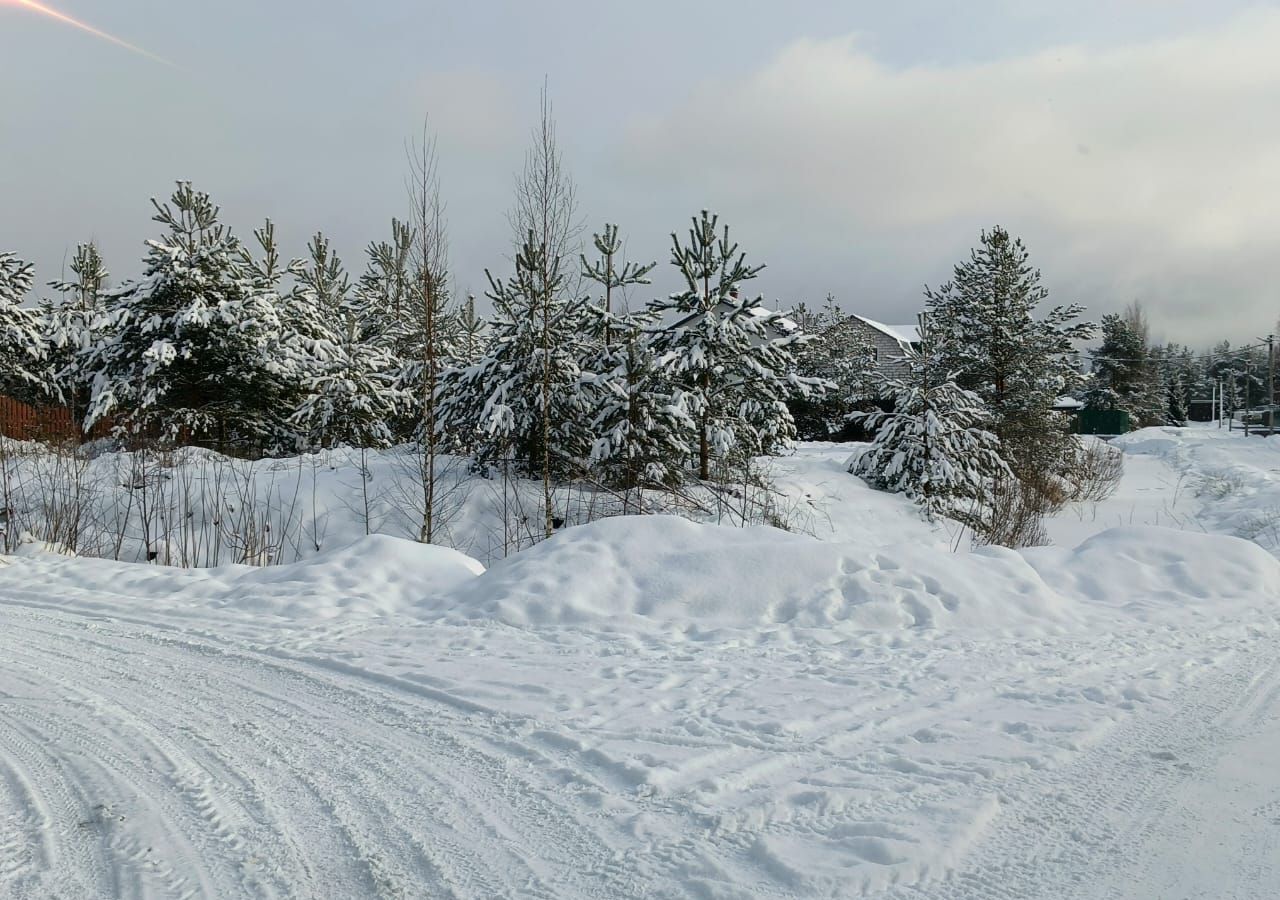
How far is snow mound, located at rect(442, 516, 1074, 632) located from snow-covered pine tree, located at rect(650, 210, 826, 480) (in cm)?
596

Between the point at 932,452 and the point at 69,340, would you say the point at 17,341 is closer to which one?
the point at 69,340

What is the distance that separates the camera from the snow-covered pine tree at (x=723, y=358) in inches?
519

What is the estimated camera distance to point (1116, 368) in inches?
1905

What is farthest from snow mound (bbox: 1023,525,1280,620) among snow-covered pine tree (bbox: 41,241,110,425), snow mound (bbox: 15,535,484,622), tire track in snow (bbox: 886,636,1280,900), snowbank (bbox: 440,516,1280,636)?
snow-covered pine tree (bbox: 41,241,110,425)

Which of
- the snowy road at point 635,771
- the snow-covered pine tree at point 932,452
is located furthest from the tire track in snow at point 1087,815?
the snow-covered pine tree at point 932,452

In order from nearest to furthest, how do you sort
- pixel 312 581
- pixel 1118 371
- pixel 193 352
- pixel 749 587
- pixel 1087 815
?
pixel 1087 815, pixel 749 587, pixel 312 581, pixel 193 352, pixel 1118 371

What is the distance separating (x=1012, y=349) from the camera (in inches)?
822

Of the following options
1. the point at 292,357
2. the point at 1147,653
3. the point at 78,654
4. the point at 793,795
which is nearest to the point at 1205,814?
the point at 793,795

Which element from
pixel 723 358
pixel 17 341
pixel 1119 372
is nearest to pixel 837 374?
pixel 1119 372

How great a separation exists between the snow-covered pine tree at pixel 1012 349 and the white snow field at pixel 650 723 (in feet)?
43.0

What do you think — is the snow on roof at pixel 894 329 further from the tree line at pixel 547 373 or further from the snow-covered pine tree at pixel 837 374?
the tree line at pixel 547 373

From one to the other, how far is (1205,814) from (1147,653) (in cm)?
249

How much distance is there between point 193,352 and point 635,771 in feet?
50.1

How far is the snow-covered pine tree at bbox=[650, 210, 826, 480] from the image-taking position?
1319 centimetres
